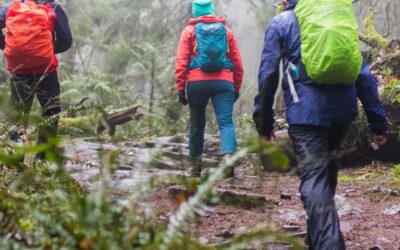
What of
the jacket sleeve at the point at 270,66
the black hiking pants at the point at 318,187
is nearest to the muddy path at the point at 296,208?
the black hiking pants at the point at 318,187

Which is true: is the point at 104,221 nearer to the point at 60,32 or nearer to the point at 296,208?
the point at 296,208

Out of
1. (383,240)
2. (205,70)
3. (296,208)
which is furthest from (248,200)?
(205,70)

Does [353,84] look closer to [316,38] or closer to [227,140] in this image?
[316,38]

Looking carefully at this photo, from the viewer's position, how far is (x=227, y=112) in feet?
23.2

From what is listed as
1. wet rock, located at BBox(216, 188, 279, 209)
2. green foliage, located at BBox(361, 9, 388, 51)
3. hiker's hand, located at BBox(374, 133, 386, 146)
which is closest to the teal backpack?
hiker's hand, located at BBox(374, 133, 386, 146)

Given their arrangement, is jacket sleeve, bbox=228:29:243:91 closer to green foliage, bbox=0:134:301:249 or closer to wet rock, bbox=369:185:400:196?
wet rock, bbox=369:185:400:196

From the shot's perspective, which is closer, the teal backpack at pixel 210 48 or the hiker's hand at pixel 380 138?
the hiker's hand at pixel 380 138

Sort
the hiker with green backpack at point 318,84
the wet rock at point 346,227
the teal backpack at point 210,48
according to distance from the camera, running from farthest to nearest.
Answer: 1. the teal backpack at point 210,48
2. the wet rock at point 346,227
3. the hiker with green backpack at point 318,84

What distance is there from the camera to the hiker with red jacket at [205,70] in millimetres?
6840

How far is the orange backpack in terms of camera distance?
5.93 meters

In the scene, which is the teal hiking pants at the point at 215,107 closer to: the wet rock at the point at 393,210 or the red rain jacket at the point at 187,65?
the red rain jacket at the point at 187,65

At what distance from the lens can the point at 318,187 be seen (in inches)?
142

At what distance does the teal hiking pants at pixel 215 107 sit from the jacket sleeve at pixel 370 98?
2800 millimetres

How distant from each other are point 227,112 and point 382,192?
2056 mm
